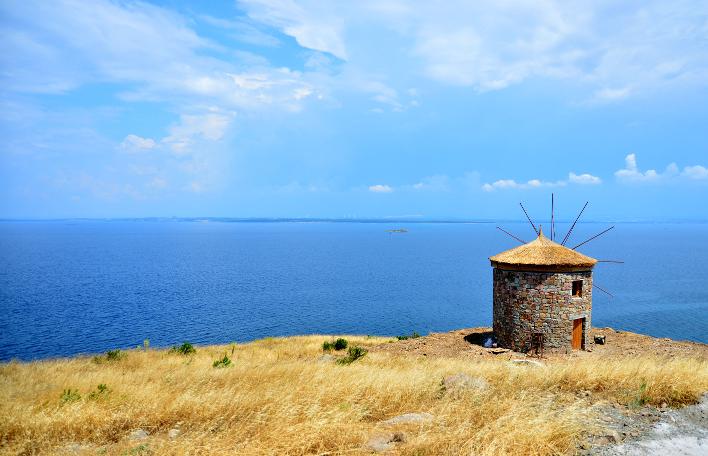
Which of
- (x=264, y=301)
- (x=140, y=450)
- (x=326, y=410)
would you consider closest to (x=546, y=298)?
(x=326, y=410)

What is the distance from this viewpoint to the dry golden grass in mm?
5766

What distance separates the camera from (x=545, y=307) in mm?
21766

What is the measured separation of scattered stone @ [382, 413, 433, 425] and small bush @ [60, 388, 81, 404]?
5.95 metres

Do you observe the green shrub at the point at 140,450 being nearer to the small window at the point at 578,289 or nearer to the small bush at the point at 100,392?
the small bush at the point at 100,392

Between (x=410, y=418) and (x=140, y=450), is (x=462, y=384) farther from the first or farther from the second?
(x=140, y=450)

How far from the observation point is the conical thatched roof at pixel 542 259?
21359mm

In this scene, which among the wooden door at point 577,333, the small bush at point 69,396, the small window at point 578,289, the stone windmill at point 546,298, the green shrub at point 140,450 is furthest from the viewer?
the wooden door at point 577,333

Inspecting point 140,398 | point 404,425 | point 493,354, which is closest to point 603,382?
point 404,425

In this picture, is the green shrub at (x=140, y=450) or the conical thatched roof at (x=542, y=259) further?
the conical thatched roof at (x=542, y=259)

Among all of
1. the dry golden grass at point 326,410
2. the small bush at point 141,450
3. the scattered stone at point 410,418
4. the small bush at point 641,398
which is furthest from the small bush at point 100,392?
the small bush at point 641,398

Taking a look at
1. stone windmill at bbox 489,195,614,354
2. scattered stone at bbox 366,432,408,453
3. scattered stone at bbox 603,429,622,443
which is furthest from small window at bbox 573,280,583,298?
scattered stone at bbox 366,432,408,453

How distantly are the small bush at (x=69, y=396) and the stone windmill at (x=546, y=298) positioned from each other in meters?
19.0

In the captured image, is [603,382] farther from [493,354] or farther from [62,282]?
[62,282]

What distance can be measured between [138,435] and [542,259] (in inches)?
772
